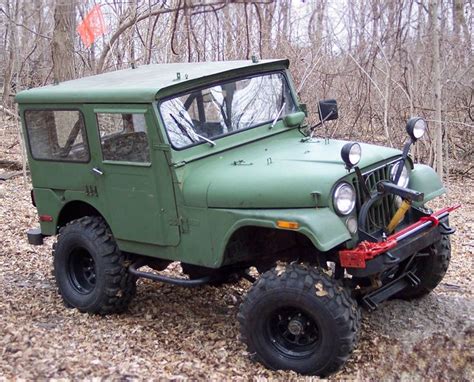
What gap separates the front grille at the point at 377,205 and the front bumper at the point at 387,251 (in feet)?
0.49

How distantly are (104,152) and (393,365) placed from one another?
2.59 m

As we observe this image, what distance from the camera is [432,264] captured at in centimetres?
497

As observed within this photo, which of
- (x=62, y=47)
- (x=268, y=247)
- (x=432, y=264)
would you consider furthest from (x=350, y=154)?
(x=62, y=47)

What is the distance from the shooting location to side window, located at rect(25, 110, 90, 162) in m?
5.16

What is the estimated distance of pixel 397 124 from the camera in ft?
36.8

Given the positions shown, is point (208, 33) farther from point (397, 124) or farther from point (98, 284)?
point (98, 284)

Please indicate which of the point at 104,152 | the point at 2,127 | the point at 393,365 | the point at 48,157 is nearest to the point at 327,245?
the point at 393,365

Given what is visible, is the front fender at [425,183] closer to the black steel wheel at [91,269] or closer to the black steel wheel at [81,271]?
the black steel wheel at [91,269]

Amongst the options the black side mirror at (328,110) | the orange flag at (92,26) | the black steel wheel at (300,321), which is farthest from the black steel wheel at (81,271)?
the orange flag at (92,26)

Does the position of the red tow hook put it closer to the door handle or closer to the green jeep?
the green jeep

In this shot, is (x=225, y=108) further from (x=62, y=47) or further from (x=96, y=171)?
(x=62, y=47)

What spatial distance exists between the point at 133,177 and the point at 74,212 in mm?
1097

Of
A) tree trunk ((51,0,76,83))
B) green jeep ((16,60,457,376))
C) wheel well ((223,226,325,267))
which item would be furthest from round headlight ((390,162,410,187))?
tree trunk ((51,0,76,83))

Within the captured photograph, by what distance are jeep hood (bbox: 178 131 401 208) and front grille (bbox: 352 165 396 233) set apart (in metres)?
0.09
